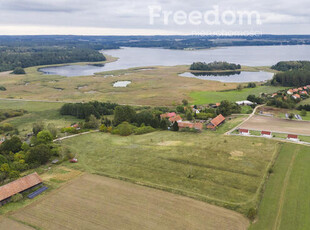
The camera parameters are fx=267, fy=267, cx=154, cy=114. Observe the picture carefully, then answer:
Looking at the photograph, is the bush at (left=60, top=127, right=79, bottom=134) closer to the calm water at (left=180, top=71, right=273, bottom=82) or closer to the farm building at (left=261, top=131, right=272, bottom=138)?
the farm building at (left=261, top=131, right=272, bottom=138)

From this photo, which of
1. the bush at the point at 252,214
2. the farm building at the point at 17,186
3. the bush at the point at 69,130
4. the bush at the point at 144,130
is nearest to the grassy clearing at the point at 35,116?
the bush at the point at 69,130

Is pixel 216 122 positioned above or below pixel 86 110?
below

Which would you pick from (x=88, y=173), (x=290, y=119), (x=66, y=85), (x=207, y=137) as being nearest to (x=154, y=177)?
(x=88, y=173)

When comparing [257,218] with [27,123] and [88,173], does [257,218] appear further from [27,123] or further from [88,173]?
[27,123]

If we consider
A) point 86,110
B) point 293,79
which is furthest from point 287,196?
point 293,79

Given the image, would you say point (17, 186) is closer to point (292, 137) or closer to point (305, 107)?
point (292, 137)
